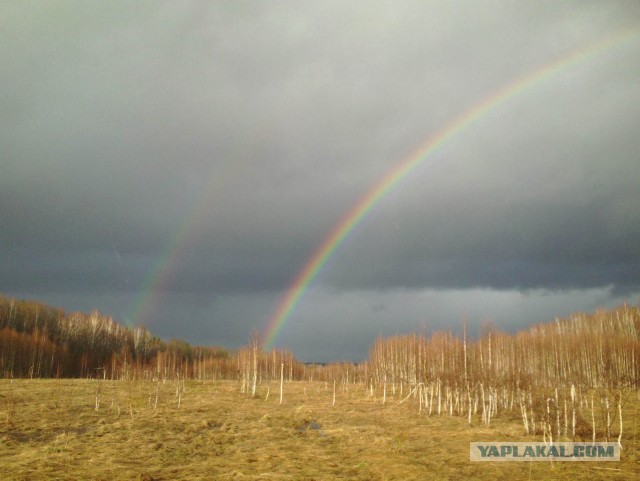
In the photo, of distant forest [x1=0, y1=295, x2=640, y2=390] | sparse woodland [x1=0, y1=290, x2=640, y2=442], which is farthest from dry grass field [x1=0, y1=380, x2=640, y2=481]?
distant forest [x1=0, y1=295, x2=640, y2=390]

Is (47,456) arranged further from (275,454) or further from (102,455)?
(275,454)

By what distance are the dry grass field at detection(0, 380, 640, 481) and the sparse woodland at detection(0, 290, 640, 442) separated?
227cm

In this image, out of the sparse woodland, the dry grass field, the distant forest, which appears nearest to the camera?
the dry grass field

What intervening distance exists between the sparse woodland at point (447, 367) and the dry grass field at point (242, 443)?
89.2 inches

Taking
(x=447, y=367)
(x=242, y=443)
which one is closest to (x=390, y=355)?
(x=447, y=367)

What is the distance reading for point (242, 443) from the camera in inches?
997

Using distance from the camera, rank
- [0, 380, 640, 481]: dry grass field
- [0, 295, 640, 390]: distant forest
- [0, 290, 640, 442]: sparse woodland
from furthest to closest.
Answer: [0, 295, 640, 390]: distant forest → [0, 290, 640, 442]: sparse woodland → [0, 380, 640, 481]: dry grass field

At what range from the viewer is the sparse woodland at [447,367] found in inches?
1291

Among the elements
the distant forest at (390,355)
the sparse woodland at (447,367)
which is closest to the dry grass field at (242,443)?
the sparse woodland at (447,367)

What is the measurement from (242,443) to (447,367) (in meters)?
31.4

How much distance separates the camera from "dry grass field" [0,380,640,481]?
1900cm

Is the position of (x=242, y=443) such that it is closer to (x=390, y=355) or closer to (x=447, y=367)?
(x=447, y=367)

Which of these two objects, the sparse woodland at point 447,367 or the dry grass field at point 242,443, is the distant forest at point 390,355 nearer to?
the sparse woodland at point 447,367

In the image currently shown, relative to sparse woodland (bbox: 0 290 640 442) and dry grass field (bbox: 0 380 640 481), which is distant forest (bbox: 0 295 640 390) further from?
dry grass field (bbox: 0 380 640 481)
